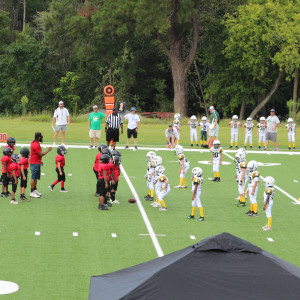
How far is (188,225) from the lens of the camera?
17016 mm

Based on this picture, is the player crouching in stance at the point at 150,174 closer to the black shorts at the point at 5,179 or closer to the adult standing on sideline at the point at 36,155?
the adult standing on sideline at the point at 36,155

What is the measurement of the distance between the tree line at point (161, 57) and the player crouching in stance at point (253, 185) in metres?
34.5

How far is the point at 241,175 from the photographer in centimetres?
1892

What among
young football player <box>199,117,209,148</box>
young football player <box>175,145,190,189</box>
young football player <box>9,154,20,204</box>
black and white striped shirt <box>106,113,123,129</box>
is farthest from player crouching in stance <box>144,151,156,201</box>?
young football player <box>199,117,209,148</box>

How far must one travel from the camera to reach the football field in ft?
43.1

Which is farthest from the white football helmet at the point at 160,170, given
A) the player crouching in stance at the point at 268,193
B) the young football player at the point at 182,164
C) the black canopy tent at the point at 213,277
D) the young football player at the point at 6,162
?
the black canopy tent at the point at 213,277

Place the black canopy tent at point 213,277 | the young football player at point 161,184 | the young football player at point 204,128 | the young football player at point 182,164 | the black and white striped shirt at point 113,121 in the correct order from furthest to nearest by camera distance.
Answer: the young football player at point 204,128
the black and white striped shirt at point 113,121
the young football player at point 182,164
the young football player at point 161,184
the black canopy tent at point 213,277

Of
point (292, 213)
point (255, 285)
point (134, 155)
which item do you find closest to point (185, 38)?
point (134, 155)

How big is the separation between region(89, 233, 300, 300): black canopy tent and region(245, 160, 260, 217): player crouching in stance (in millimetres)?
9437

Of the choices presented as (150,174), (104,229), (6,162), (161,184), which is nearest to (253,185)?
(161,184)

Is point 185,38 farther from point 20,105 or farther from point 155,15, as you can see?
point 20,105

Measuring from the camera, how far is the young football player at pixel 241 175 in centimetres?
1882

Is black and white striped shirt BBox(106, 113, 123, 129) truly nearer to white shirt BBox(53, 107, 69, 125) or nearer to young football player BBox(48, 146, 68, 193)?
white shirt BBox(53, 107, 69, 125)

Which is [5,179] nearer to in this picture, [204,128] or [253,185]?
[253,185]
